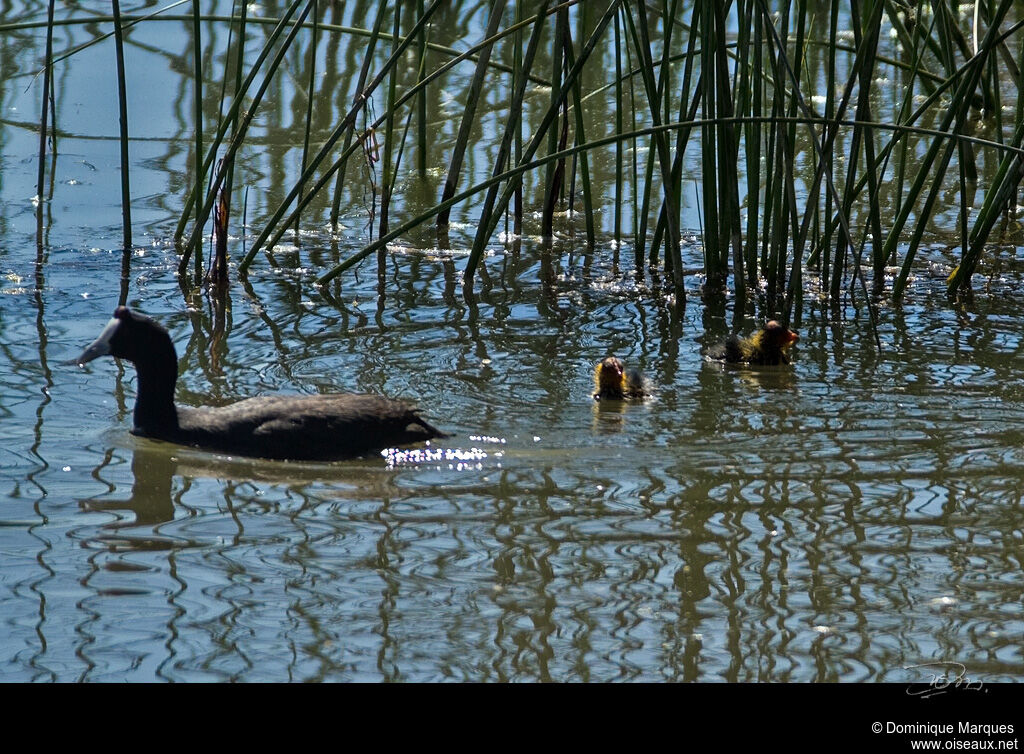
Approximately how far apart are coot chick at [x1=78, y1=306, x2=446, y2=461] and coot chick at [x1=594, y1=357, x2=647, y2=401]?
0.86 meters

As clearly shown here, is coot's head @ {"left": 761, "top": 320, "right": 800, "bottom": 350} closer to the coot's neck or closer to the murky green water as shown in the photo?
the murky green water

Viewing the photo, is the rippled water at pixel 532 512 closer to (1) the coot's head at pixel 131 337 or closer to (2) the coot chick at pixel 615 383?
Answer: (2) the coot chick at pixel 615 383

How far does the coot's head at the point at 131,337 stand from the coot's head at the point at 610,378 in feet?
6.26

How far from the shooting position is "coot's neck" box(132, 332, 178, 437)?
5.95m

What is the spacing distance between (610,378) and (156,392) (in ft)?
6.50

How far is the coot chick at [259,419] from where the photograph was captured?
577cm

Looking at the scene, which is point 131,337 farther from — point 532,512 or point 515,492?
point 532,512

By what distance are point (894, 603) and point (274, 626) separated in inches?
72.5
